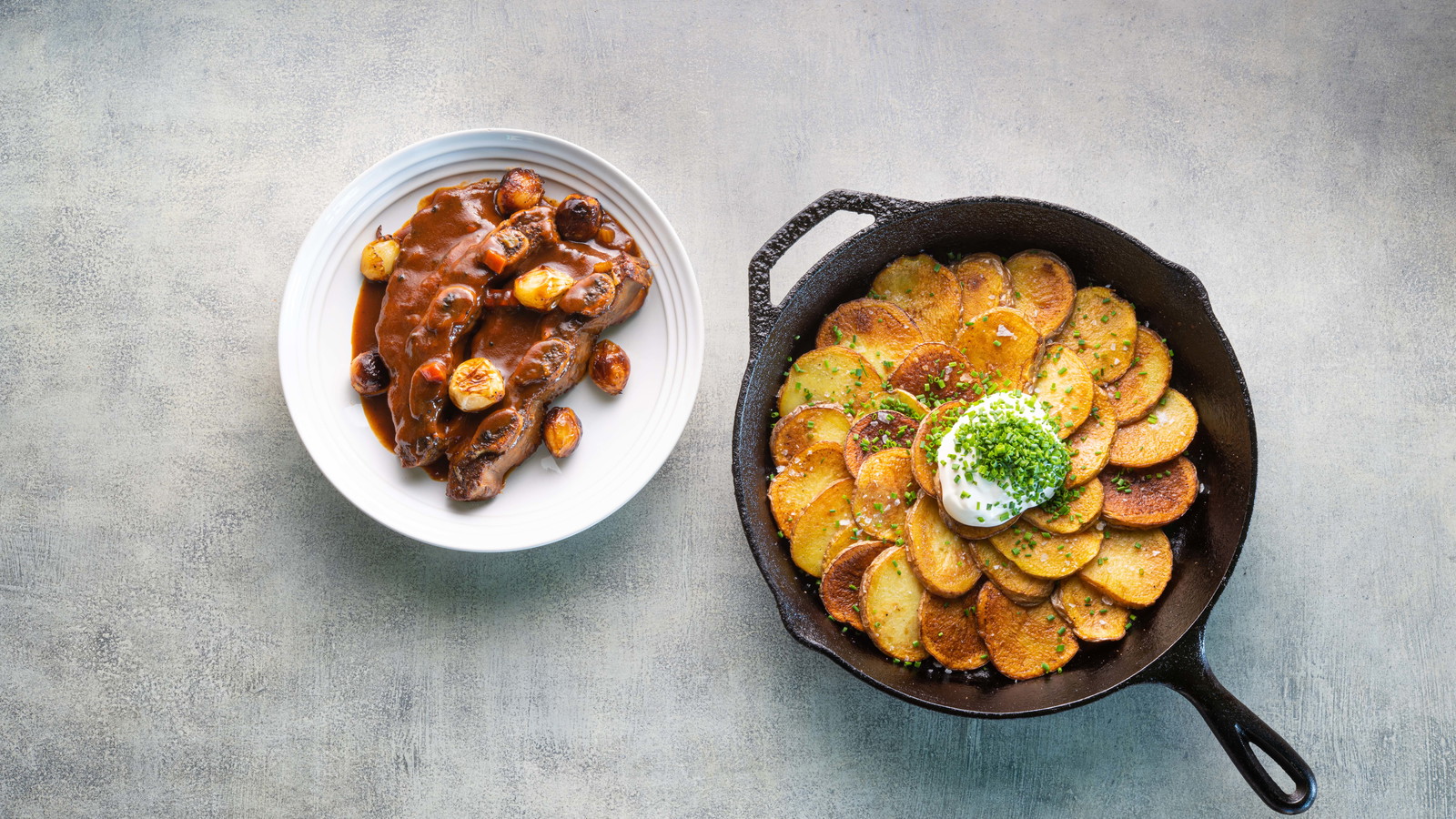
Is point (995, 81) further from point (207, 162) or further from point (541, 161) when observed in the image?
point (207, 162)

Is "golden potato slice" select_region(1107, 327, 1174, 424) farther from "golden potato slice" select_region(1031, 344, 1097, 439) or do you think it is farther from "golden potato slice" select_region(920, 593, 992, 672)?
"golden potato slice" select_region(920, 593, 992, 672)

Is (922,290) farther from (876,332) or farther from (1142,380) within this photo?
(1142,380)

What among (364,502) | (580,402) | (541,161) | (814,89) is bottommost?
(364,502)

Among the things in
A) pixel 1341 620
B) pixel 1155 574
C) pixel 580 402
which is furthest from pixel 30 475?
pixel 1341 620

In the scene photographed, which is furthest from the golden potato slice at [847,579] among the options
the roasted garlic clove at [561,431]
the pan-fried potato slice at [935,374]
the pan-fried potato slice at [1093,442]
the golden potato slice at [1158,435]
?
the roasted garlic clove at [561,431]

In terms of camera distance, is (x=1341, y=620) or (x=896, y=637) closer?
(x=896, y=637)

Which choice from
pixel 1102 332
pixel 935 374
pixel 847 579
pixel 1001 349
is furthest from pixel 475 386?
pixel 1102 332
